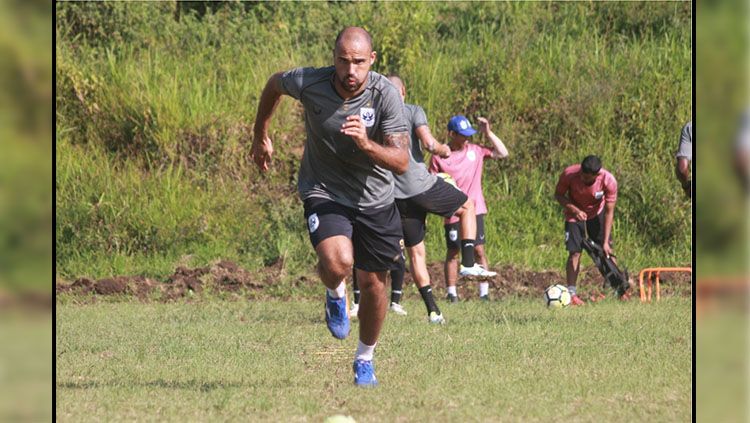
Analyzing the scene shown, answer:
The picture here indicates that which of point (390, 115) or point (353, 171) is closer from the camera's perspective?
point (390, 115)

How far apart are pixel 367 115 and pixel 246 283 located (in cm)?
996

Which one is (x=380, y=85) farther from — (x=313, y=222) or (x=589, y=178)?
(x=589, y=178)

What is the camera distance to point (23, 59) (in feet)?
6.95

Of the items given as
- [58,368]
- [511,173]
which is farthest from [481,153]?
[58,368]

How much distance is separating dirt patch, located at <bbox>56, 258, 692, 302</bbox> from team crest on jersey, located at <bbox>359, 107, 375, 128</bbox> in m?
9.21

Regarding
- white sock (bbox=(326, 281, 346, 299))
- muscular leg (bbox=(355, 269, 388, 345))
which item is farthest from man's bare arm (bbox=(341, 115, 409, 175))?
white sock (bbox=(326, 281, 346, 299))

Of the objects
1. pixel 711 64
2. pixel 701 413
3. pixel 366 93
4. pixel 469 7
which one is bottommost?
pixel 701 413

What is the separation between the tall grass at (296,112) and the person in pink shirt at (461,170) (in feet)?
8.55

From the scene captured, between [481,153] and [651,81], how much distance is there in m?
7.20

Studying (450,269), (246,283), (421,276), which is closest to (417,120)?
(421,276)

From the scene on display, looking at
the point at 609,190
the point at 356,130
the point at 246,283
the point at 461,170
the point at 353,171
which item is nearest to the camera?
the point at 356,130

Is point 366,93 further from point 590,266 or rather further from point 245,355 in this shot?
point 590,266

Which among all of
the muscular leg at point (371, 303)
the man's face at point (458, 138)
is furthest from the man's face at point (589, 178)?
the muscular leg at point (371, 303)

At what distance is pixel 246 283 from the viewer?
1617 cm
